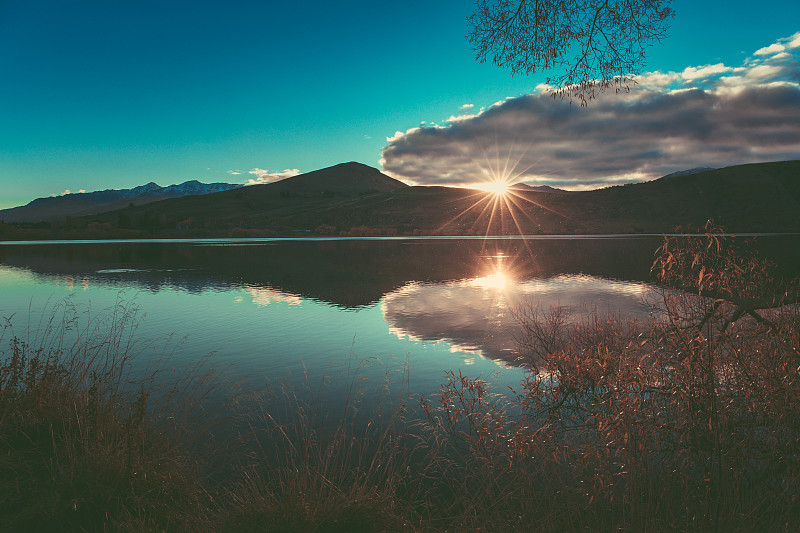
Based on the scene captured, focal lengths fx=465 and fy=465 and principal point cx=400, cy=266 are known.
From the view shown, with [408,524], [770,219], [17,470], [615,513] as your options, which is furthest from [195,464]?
[770,219]

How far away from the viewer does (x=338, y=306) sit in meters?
26.0

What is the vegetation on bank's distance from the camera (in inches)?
208

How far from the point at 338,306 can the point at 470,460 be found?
1911cm

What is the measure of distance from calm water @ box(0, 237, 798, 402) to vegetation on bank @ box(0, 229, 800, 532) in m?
4.06

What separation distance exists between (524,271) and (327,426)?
36619 mm

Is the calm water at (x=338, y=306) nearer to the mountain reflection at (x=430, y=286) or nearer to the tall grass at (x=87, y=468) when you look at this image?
the mountain reflection at (x=430, y=286)

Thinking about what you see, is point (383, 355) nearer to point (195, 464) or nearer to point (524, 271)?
point (195, 464)

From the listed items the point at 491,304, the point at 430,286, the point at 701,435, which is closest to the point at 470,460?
the point at 701,435

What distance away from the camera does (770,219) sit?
488 ft

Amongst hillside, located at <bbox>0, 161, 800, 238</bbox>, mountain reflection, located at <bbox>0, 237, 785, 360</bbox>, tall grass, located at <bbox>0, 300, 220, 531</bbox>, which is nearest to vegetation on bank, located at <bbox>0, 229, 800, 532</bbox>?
tall grass, located at <bbox>0, 300, 220, 531</bbox>

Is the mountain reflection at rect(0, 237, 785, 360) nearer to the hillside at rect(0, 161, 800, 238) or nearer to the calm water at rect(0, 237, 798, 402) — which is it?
the calm water at rect(0, 237, 798, 402)

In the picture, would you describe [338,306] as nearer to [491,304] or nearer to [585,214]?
[491,304]

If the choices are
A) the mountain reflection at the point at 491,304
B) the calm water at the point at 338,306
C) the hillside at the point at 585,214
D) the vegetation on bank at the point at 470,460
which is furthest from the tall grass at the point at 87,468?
the hillside at the point at 585,214

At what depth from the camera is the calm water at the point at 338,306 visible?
583 inches
